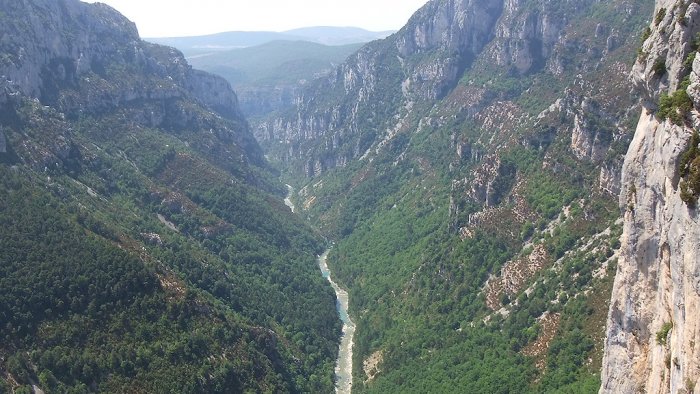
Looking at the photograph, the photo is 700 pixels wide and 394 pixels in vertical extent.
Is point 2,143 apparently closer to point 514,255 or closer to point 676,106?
point 514,255

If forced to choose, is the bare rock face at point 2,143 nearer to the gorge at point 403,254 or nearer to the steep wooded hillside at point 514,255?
the gorge at point 403,254

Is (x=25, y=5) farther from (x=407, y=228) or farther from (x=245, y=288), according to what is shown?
(x=407, y=228)

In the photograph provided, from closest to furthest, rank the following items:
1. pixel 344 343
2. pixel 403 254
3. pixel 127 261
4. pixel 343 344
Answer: pixel 127 261, pixel 343 344, pixel 344 343, pixel 403 254

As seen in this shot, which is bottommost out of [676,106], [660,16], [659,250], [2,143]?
[659,250]

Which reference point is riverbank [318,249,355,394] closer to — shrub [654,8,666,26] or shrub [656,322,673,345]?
shrub [656,322,673,345]

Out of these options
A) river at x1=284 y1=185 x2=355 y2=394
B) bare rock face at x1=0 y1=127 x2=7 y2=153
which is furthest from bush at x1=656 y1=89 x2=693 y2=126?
bare rock face at x1=0 y1=127 x2=7 y2=153

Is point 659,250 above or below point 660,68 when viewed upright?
below

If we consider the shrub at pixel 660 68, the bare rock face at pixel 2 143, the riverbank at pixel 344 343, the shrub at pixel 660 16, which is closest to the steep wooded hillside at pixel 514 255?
the riverbank at pixel 344 343

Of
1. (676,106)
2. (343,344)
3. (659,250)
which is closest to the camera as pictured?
(676,106)

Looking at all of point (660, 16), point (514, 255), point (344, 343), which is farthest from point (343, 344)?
point (660, 16)
